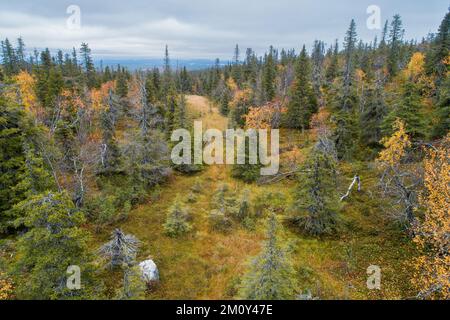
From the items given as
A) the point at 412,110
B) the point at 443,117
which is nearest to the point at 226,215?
the point at 412,110

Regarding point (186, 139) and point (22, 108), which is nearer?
point (22, 108)

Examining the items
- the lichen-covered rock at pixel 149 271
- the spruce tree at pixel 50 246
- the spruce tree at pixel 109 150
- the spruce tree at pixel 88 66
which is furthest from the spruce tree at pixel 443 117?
the spruce tree at pixel 88 66
